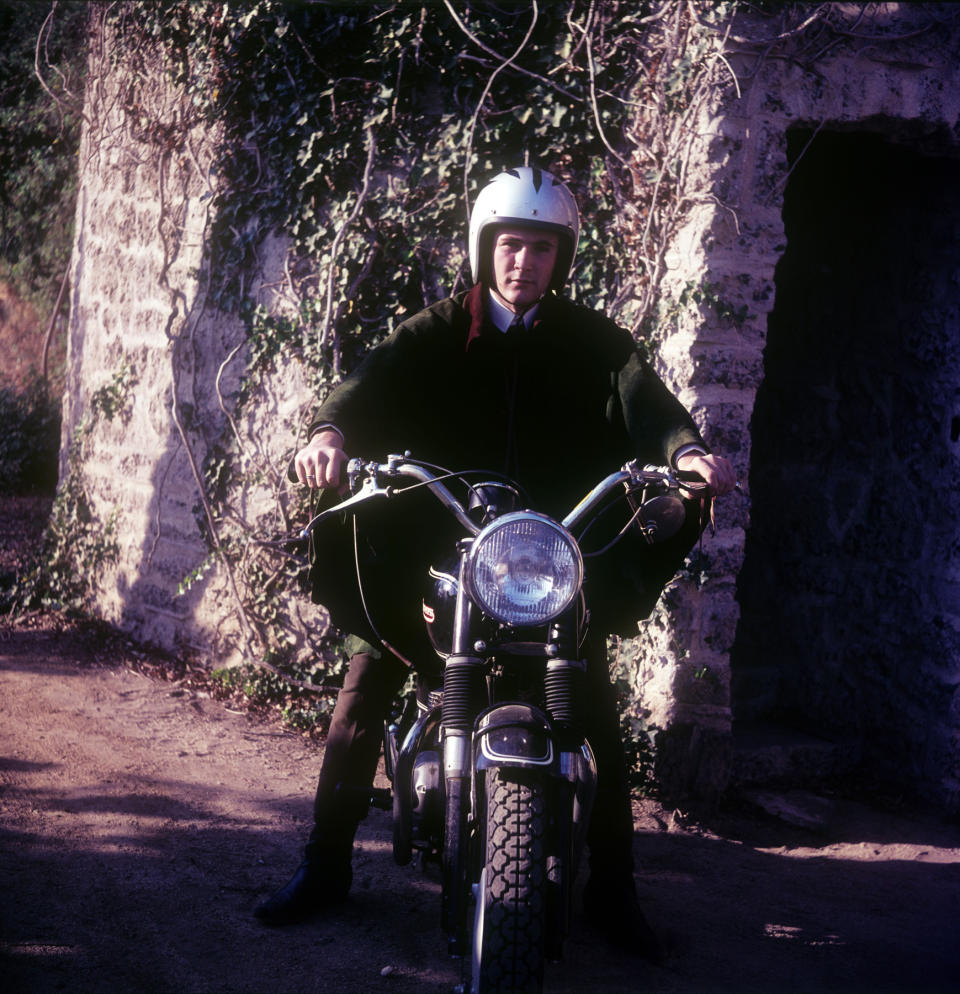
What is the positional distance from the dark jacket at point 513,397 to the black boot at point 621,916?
1.10 meters

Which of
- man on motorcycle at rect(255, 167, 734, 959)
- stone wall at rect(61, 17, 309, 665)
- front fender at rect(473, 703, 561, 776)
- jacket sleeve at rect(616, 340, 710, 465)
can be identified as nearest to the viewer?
front fender at rect(473, 703, 561, 776)

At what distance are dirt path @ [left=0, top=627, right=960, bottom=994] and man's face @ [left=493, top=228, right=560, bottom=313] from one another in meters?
1.84

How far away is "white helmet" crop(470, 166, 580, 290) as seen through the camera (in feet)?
8.73

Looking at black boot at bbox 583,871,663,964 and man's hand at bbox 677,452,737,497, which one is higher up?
man's hand at bbox 677,452,737,497

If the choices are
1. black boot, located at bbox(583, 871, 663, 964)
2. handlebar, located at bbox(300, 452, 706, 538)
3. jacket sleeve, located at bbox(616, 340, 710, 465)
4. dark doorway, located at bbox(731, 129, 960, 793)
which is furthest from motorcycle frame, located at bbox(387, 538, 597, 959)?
dark doorway, located at bbox(731, 129, 960, 793)

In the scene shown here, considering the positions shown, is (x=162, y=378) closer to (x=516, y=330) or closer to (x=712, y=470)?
(x=516, y=330)

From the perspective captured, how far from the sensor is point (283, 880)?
305 centimetres

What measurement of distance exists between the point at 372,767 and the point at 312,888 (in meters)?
0.38

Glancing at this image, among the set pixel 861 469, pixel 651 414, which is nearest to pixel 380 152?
pixel 651 414

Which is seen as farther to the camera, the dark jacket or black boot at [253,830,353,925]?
black boot at [253,830,353,925]

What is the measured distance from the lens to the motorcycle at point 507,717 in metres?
1.92

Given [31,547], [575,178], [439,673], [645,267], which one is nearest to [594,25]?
[575,178]

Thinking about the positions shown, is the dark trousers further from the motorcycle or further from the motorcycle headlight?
the motorcycle headlight

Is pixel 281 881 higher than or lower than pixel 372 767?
lower
